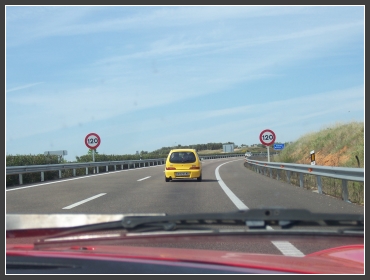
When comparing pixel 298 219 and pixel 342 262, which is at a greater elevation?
pixel 298 219

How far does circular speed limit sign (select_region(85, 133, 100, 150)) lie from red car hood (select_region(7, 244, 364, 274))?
2851 cm

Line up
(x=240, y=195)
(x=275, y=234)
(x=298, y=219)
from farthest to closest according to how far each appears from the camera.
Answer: (x=240, y=195), (x=275, y=234), (x=298, y=219)

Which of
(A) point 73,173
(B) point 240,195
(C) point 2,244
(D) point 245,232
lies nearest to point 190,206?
(B) point 240,195

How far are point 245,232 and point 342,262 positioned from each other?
33.4 inches

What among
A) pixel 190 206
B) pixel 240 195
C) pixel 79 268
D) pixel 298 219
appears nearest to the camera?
pixel 79 268

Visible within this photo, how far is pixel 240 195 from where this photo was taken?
44.7 feet

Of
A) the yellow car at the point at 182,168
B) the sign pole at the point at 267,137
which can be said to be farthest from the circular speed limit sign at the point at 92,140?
the yellow car at the point at 182,168

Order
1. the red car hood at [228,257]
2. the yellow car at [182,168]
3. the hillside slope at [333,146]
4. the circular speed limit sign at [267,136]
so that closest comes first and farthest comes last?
1. the red car hood at [228,257]
2. the yellow car at [182,168]
3. the circular speed limit sign at [267,136]
4. the hillside slope at [333,146]

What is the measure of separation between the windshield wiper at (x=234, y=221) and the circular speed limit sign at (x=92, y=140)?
92.9ft

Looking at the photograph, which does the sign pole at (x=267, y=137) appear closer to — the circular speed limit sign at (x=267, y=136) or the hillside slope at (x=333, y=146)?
the circular speed limit sign at (x=267, y=136)

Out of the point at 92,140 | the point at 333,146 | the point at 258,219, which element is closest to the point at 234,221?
the point at 258,219

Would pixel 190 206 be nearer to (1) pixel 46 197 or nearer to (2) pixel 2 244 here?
(1) pixel 46 197

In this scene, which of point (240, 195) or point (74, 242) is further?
point (240, 195)

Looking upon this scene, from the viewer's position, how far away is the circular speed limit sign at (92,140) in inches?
1249
